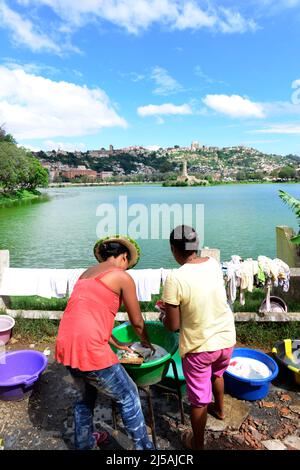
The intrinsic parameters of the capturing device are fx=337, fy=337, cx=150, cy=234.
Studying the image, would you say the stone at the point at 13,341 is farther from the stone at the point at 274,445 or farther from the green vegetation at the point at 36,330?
the stone at the point at 274,445

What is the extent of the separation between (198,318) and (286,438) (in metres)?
1.45

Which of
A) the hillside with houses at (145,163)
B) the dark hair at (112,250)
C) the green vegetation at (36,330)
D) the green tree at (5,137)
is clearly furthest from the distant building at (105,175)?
the dark hair at (112,250)

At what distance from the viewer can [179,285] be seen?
7.39ft

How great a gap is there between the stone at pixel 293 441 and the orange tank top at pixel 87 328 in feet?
5.51

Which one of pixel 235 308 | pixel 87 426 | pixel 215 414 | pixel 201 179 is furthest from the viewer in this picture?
pixel 201 179

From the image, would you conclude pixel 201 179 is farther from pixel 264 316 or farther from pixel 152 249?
pixel 264 316

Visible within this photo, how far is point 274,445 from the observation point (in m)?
2.72

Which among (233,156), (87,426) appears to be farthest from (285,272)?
(233,156)

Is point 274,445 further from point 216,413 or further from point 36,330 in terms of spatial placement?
point 36,330

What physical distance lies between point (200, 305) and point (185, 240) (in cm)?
45

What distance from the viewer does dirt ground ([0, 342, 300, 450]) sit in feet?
9.04

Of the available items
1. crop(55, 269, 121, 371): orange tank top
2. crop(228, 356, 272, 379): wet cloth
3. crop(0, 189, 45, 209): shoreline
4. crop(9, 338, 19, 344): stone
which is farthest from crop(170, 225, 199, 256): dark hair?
crop(0, 189, 45, 209): shoreline

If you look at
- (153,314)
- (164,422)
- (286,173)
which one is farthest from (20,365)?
(286,173)

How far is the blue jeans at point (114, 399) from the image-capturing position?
227 cm
